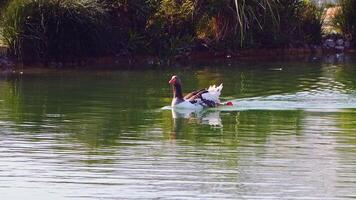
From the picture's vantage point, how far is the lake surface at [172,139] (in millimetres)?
13766

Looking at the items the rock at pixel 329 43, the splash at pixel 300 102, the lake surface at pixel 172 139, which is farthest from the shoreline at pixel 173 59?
the splash at pixel 300 102

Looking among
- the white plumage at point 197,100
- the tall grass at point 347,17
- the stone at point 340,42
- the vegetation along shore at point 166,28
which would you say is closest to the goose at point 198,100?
the white plumage at point 197,100

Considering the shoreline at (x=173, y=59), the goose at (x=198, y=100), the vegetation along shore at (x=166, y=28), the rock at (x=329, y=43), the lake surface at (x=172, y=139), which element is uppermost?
the vegetation along shore at (x=166, y=28)

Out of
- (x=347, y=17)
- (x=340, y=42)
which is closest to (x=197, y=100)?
(x=347, y=17)

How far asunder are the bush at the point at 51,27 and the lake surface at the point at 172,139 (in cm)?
233

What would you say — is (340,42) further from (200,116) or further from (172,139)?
(172,139)

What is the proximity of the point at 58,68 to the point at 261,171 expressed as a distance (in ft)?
56.0

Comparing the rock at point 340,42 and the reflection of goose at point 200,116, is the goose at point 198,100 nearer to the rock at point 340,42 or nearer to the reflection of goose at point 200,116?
the reflection of goose at point 200,116

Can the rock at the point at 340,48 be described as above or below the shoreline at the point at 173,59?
above

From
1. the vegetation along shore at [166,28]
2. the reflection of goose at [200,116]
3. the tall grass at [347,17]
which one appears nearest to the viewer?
the reflection of goose at [200,116]

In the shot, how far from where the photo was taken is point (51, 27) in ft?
103

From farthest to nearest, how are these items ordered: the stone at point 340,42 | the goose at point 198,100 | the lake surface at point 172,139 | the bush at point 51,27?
the stone at point 340,42 → the bush at point 51,27 → the goose at point 198,100 → the lake surface at point 172,139

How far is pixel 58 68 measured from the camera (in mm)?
31172

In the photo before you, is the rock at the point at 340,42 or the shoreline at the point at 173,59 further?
the rock at the point at 340,42
